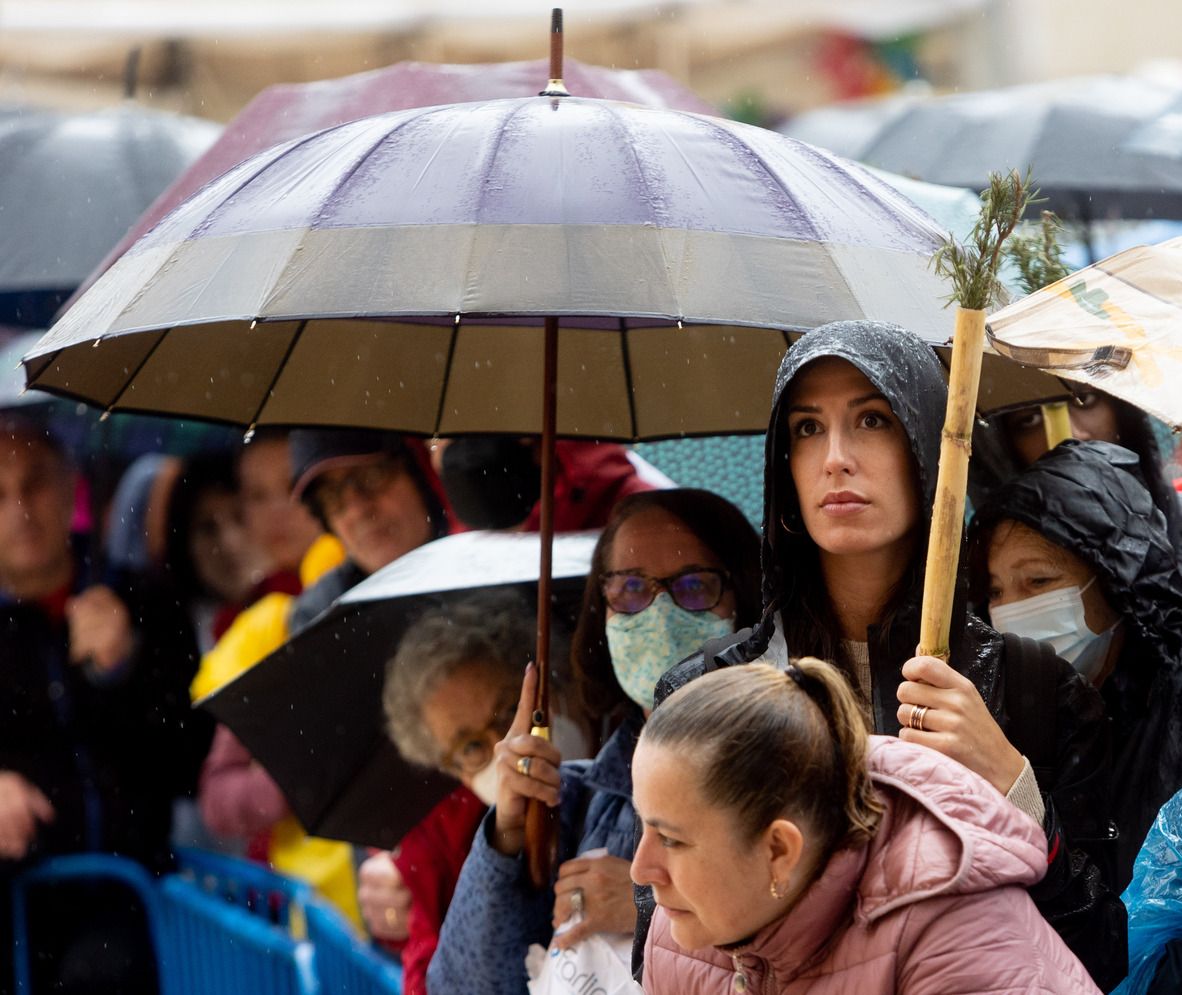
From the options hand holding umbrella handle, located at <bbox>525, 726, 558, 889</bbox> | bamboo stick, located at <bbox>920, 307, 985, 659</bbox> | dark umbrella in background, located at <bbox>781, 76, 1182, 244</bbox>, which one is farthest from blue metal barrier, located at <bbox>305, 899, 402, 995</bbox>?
dark umbrella in background, located at <bbox>781, 76, 1182, 244</bbox>

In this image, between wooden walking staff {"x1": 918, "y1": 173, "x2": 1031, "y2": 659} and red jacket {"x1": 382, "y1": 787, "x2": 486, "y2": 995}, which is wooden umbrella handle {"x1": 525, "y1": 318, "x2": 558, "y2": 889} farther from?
wooden walking staff {"x1": 918, "y1": 173, "x2": 1031, "y2": 659}

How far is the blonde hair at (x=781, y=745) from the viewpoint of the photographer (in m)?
2.29

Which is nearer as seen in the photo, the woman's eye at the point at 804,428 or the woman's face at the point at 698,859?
the woman's face at the point at 698,859

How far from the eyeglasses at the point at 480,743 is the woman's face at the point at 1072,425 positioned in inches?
56.8

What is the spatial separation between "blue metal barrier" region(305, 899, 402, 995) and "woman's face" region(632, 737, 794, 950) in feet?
8.23

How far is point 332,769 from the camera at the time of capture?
15.4 ft

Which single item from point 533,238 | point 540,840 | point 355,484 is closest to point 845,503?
point 533,238

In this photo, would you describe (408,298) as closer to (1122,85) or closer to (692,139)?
(692,139)

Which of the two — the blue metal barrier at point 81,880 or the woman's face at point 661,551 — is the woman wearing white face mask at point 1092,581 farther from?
the blue metal barrier at point 81,880

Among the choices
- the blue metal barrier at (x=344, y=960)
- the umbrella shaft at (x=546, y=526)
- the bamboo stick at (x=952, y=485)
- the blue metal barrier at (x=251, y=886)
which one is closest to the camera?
the bamboo stick at (x=952, y=485)

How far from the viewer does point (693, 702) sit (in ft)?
7.71

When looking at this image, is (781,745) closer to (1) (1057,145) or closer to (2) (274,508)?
(2) (274,508)

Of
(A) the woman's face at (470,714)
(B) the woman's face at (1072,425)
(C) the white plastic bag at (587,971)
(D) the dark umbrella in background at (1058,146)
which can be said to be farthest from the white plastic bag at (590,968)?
(D) the dark umbrella in background at (1058,146)

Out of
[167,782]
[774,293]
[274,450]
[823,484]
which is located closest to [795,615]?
[823,484]
